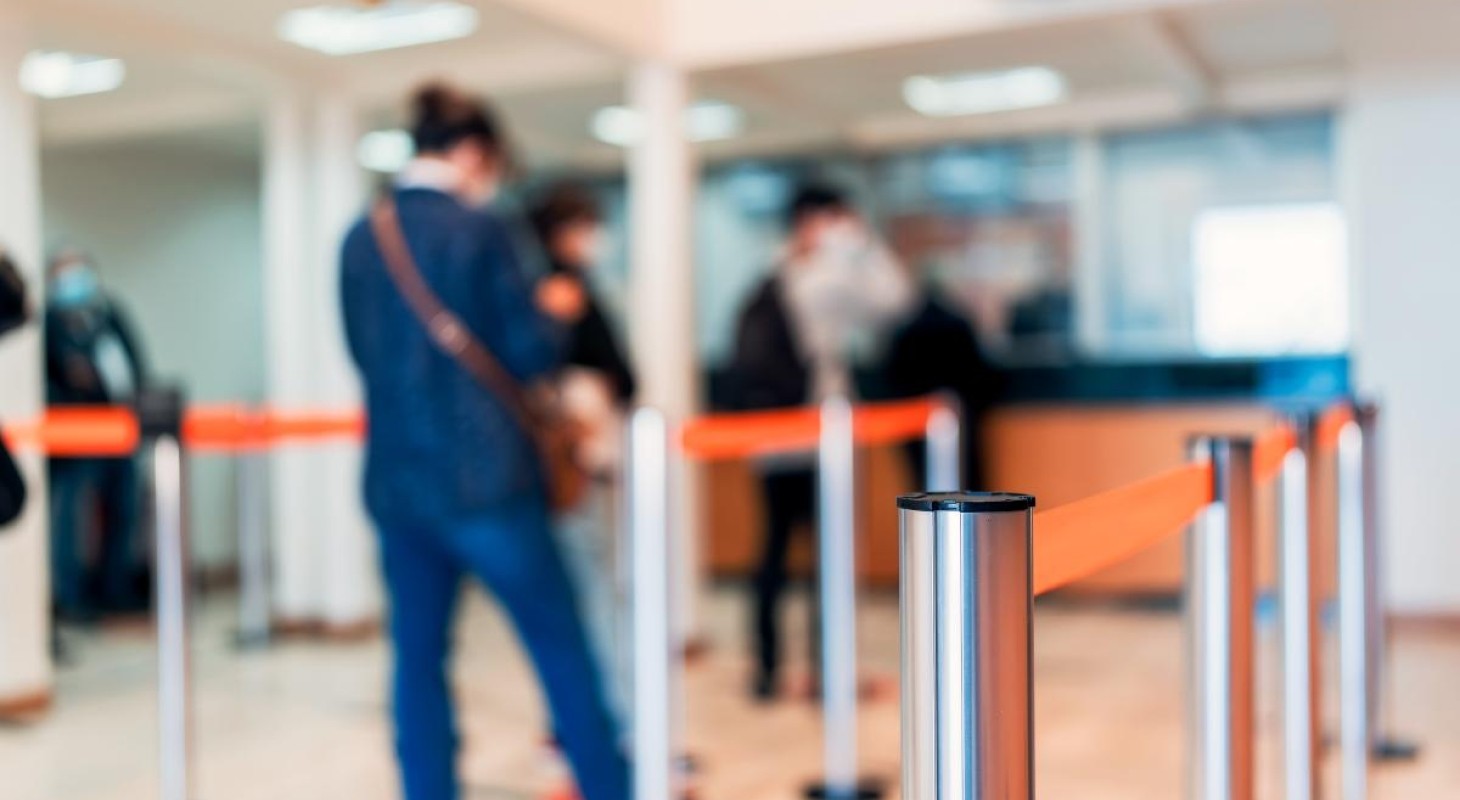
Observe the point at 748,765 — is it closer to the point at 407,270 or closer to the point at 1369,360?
the point at 407,270

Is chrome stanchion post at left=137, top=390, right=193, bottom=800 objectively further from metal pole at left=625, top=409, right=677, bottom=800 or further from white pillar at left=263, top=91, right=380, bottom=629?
white pillar at left=263, top=91, right=380, bottom=629

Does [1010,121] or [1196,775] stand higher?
[1010,121]

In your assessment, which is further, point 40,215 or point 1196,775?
point 40,215

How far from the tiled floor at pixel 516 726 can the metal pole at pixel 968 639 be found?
2.54 meters

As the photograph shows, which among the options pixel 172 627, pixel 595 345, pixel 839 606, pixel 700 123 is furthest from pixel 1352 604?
pixel 700 123

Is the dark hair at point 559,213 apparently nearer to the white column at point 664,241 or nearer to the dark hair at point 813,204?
the dark hair at point 813,204

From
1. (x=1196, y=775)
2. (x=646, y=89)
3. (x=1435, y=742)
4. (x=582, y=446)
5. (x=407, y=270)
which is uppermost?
(x=646, y=89)

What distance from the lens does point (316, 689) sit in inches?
213

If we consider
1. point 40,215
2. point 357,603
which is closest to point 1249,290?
point 357,603

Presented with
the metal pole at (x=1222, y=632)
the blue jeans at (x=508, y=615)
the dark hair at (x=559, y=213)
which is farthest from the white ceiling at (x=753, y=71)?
the metal pole at (x=1222, y=632)

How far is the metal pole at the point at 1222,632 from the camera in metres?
2.30

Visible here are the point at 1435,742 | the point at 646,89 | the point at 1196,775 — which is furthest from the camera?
the point at 646,89

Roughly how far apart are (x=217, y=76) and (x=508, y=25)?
118 cm

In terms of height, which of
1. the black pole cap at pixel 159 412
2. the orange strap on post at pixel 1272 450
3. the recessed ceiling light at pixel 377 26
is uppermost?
the recessed ceiling light at pixel 377 26
